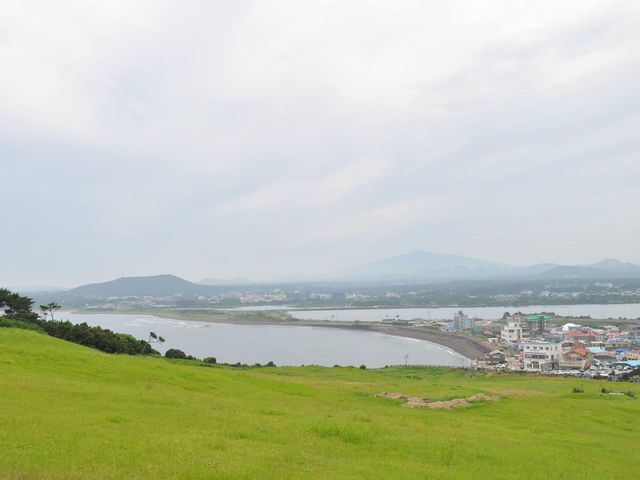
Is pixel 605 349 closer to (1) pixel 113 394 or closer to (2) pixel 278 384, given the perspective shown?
(2) pixel 278 384

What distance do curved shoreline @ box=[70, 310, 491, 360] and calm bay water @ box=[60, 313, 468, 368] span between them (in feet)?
10.6

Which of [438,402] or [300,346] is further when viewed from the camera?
[300,346]

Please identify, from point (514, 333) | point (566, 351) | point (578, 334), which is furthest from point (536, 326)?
point (566, 351)

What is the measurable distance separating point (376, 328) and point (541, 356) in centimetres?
5956

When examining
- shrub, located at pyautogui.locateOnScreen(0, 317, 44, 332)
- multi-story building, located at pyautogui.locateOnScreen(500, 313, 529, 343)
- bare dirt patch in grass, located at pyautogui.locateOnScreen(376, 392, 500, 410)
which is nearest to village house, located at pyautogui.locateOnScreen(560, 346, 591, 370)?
multi-story building, located at pyautogui.locateOnScreen(500, 313, 529, 343)

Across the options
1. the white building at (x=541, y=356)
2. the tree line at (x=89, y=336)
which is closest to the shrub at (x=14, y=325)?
the tree line at (x=89, y=336)

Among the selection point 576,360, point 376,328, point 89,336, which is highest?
point 89,336

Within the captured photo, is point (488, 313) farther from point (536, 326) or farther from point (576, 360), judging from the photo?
point (576, 360)

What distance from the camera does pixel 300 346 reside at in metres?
89.6

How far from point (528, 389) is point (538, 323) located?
75661 millimetres

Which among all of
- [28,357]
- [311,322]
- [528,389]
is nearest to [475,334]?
[311,322]

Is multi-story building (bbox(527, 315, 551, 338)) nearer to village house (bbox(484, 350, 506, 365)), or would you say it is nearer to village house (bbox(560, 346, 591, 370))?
village house (bbox(484, 350, 506, 365))

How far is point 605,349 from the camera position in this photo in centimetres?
7519

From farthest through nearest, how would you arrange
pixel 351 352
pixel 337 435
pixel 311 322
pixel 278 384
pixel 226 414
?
1. pixel 311 322
2. pixel 351 352
3. pixel 278 384
4. pixel 226 414
5. pixel 337 435
